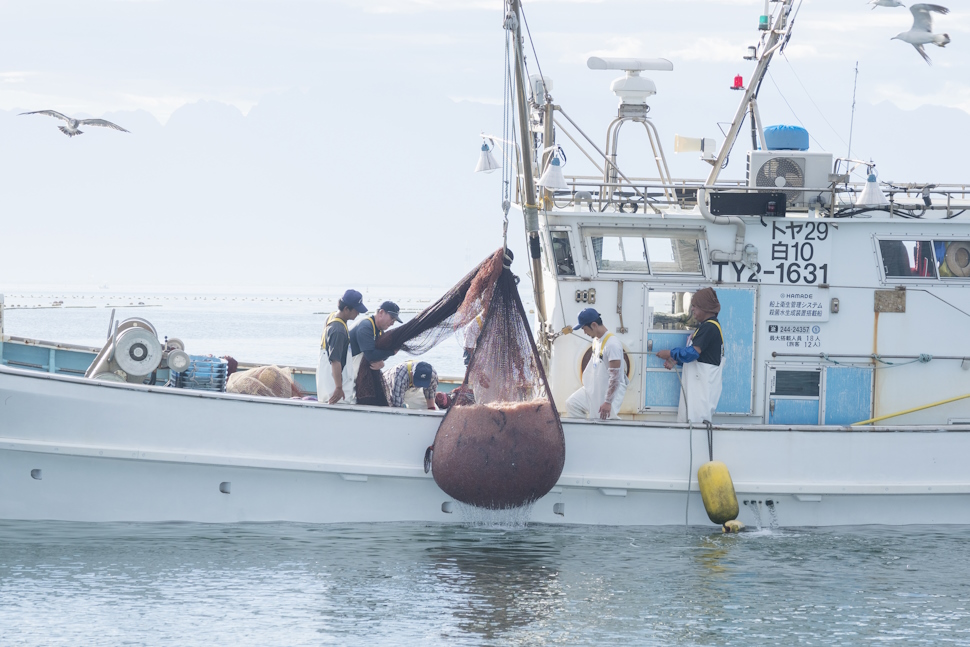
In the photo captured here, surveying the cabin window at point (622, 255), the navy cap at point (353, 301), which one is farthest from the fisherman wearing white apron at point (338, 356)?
the cabin window at point (622, 255)

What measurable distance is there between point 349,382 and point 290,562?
175 cm

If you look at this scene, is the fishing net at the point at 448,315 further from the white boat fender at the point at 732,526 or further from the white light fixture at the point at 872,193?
the white light fixture at the point at 872,193

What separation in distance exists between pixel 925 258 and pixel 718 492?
124 inches

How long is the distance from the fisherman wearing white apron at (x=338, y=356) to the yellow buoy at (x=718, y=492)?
3321 mm

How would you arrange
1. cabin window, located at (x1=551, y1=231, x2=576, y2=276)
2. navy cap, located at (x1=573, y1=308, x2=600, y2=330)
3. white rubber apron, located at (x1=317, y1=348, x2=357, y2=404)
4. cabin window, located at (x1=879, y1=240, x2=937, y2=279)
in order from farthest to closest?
cabin window, located at (x1=879, y1=240, x2=937, y2=279) < cabin window, located at (x1=551, y1=231, x2=576, y2=276) < white rubber apron, located at (x1=317, y1=348, x2=357, y2=404) < navy cap, located at (x1=573, y1=308, x2=600, y2=330)

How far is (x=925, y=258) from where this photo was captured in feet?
35.8

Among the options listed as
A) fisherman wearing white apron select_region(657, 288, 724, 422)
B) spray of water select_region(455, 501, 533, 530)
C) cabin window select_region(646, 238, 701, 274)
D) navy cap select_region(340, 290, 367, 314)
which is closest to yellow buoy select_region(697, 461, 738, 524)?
fisherman wearing white apron select_region(657, 288, 724, 422)

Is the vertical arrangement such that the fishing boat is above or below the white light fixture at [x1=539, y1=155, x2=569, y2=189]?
below

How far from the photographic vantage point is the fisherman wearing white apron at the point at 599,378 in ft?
33.0

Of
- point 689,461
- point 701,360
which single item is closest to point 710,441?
point 689,461

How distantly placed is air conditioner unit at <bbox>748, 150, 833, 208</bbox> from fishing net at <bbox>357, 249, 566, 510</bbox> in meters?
2.64

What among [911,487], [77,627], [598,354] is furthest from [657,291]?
[77,627]

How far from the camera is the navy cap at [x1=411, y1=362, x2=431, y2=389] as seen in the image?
10.7m

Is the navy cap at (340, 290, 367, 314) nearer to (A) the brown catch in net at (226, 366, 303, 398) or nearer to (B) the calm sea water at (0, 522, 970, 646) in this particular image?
(A) the brown catch in net at (226, 366, 303, 398)
